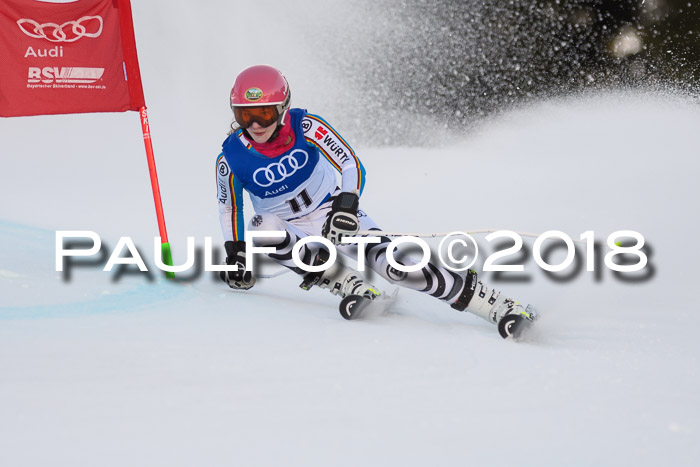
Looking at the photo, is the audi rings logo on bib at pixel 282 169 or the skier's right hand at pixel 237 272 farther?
the skier's right hand at pixel 237 272

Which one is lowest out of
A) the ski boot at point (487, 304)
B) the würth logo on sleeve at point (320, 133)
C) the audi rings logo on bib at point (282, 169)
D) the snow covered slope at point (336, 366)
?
the snow covered slope at point (336, 366)

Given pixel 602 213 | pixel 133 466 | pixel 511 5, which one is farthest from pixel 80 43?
pixel 511 5

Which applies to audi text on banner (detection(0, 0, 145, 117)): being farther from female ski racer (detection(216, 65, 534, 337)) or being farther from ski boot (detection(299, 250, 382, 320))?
ski boot (detection(299, 250, 382, 320))

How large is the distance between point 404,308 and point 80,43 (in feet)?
8.53

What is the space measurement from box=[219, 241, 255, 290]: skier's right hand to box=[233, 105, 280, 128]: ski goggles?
747 millimetres

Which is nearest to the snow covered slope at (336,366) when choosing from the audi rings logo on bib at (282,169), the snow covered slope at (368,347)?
the snow covered slope at (368,347)

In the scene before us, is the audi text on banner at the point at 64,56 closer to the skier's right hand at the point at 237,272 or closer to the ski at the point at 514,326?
the skier's right hand at the point at 237,272

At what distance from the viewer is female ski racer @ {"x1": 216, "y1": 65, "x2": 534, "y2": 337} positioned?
3.61m

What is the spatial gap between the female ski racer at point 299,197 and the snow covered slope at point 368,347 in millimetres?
174

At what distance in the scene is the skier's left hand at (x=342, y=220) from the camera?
11.7ft

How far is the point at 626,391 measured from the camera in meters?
2.48

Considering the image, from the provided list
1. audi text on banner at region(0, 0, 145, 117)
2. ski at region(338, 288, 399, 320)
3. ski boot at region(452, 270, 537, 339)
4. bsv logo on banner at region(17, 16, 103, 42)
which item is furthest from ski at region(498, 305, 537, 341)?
bsv logo on banner at region(17, 16, 103, 42)

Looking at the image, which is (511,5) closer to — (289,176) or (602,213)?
(602,213)

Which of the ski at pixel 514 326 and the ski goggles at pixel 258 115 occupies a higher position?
the ski goggles at pixel 258 115
